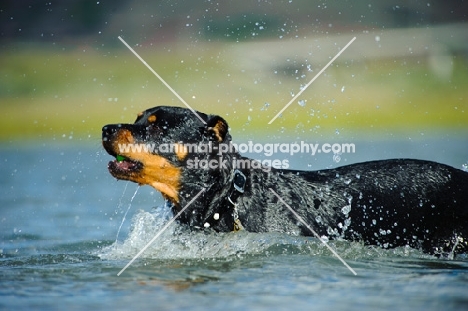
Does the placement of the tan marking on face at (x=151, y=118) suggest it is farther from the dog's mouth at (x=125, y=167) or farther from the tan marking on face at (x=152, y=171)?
the dog's mouth at (x=125, y=167)

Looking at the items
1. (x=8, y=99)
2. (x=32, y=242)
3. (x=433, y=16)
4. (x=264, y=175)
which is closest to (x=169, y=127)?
(x=264, y=175)

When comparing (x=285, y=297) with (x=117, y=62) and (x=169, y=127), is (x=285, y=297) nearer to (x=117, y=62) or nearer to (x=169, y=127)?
(x=169, y=127)

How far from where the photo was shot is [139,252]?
6.25 m

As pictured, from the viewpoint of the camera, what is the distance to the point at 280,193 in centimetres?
607

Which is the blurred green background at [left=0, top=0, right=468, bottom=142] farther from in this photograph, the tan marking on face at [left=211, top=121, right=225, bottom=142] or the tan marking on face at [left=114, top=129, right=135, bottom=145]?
the tan marking on face at [left=114, top=129, right=135, bottom=145]

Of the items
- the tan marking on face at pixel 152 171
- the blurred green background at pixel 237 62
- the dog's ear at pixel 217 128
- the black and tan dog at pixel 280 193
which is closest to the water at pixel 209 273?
the black and tan dog at pixel 280 193

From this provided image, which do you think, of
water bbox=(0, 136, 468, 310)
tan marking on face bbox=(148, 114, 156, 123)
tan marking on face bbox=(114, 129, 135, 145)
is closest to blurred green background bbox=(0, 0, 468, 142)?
water bbox=(0, 136, 468, 310)

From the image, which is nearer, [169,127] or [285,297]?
[285,297]

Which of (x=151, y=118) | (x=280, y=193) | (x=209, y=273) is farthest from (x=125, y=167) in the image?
(x=280, y=193)

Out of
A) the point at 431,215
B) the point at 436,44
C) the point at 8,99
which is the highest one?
the point at 436,44

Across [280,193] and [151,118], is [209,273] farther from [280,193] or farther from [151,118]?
[151,118]

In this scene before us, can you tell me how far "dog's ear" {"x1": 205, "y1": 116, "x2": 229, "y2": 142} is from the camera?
6.10 metres

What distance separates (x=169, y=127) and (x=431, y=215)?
6.46 ft

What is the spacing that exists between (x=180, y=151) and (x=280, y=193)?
2.54 ft
